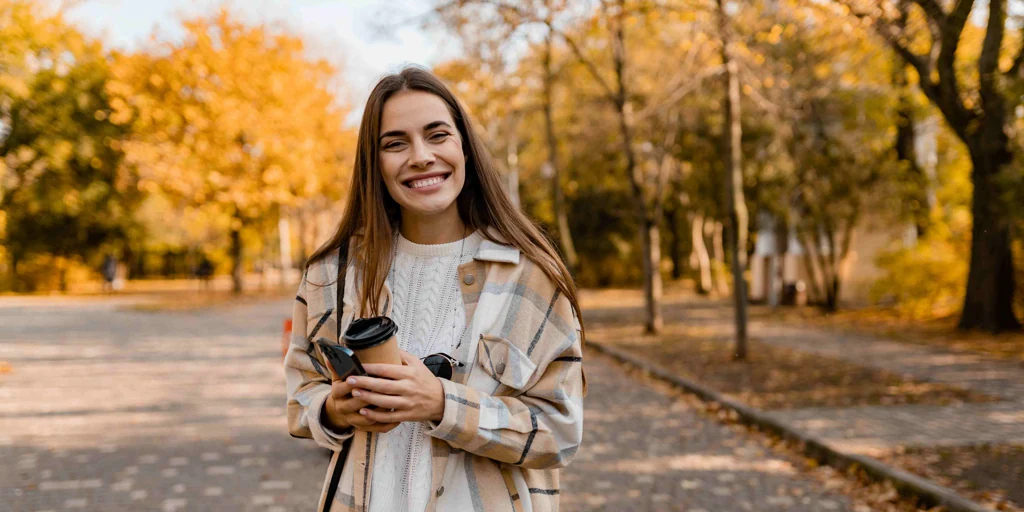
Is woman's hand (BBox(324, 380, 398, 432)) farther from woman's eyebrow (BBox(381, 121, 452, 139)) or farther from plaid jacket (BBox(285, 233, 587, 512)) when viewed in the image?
woman's eyebrow (BBox(381, 121, 452, 139))

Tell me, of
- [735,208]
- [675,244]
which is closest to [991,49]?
[735,208]

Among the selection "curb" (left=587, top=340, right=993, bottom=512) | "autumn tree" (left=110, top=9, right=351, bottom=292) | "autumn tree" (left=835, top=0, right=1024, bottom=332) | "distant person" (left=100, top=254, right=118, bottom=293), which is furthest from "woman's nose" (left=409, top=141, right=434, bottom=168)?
"distant person" (left=100, top=254, right=118, bottom=293)

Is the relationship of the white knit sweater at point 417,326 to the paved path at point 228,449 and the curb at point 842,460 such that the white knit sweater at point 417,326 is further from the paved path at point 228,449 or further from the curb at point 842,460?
the curb at point 842,460

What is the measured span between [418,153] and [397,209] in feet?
0.84

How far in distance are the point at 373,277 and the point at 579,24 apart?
1239 cm

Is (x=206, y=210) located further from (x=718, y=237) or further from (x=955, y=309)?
(x=955, y=309)

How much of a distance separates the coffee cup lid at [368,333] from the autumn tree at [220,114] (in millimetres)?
29045

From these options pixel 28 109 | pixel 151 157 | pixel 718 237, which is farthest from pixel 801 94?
pixel 28 109

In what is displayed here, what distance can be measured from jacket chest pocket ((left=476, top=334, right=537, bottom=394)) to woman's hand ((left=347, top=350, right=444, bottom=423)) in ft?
0.54

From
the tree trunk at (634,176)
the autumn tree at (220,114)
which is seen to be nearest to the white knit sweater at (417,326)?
the tree trunk at (634,176)

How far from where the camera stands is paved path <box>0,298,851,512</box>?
6039 mm

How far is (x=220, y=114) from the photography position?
29.1m

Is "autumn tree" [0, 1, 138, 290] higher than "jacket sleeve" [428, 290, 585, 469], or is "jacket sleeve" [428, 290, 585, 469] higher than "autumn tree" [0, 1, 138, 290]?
"autumn tree" [0, 1, 138, 290]

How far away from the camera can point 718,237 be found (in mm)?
34188
